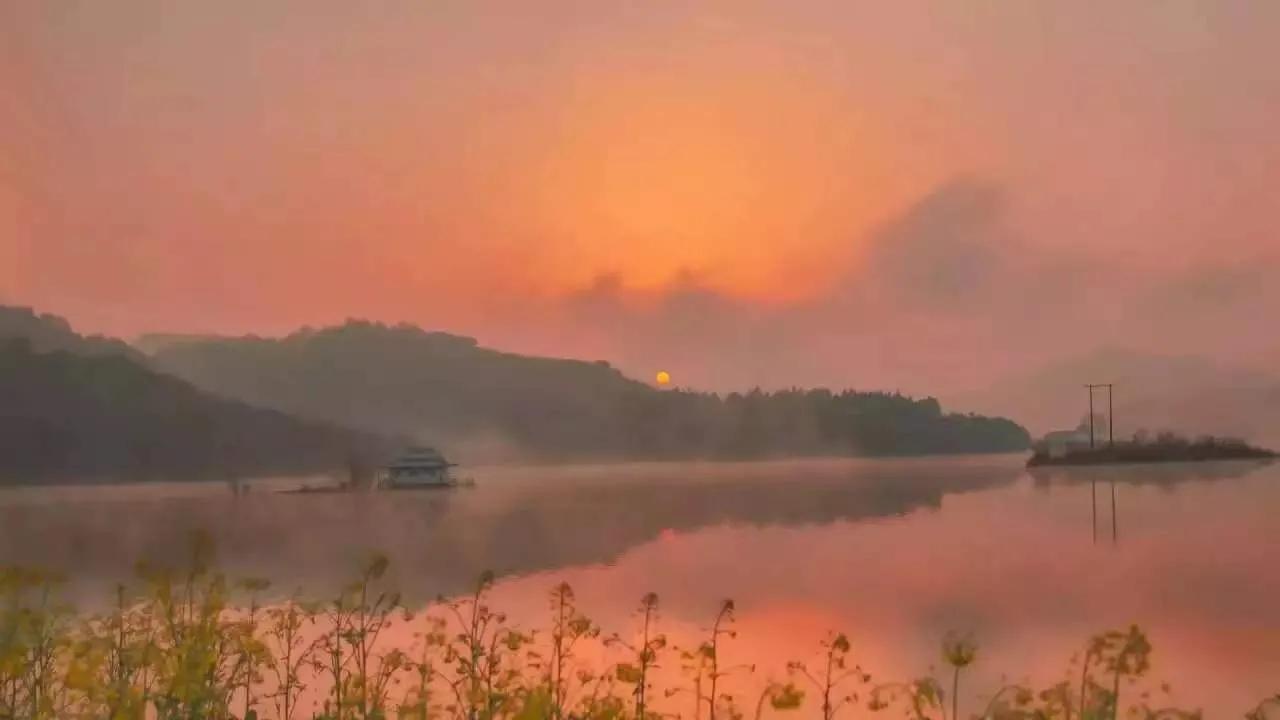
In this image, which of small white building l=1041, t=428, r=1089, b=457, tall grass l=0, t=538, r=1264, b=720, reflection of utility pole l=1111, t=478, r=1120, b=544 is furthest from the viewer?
small white building l=1041, t=428, r=1089, b=457

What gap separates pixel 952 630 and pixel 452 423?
1.20 m

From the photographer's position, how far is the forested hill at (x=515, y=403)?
97.5 inches

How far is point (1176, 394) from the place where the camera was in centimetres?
224

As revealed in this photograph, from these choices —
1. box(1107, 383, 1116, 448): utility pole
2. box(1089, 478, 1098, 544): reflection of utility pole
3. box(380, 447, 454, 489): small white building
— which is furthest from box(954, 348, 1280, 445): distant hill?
box(380, 447, 454, 489): small white building


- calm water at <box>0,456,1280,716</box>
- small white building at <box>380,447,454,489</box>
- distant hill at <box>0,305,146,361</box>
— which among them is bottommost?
calm water at <box>0,456,1280,716</box>

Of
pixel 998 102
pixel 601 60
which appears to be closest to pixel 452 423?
pixel 601 60

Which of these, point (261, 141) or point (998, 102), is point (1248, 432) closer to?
point (998, 102)

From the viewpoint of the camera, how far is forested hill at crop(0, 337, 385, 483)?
8.25 ft

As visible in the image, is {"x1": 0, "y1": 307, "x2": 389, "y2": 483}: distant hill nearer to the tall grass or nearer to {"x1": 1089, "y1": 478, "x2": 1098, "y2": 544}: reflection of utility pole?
the tall grass

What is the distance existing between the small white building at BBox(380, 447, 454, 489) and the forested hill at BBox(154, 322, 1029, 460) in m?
0.04

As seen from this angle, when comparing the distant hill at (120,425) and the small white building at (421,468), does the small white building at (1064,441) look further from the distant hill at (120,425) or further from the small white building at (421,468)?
the distant hill at (120,425)

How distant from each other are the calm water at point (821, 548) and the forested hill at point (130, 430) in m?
0.06

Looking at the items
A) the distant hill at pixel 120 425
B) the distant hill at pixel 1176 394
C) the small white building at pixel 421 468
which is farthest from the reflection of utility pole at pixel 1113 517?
the distant hill at pixel 120 425

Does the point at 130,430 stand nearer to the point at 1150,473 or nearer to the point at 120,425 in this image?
the point at 120,425
